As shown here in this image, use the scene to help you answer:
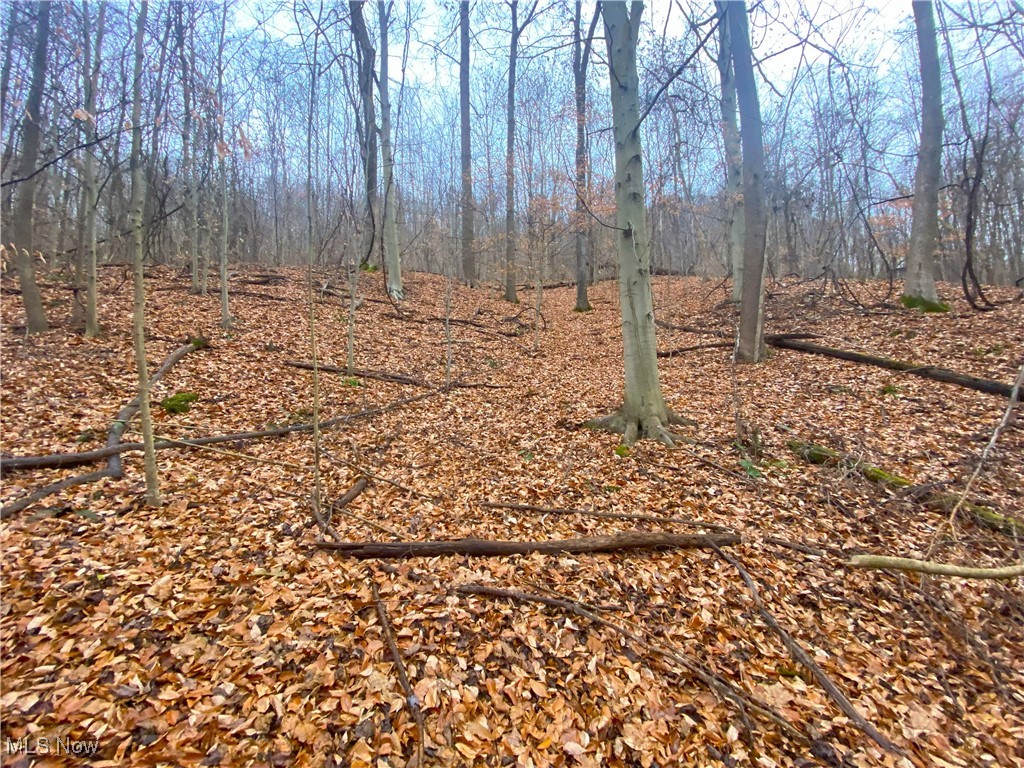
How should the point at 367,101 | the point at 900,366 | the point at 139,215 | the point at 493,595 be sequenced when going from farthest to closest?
the point at 367,101 < the point at 900,366 < the point at 139,215 < the point at 493,595

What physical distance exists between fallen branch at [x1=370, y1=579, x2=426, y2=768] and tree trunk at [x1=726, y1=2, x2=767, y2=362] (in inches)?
345

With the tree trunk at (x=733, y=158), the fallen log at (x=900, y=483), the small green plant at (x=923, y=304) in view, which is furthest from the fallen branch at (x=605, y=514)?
the small green plant at (x=923, y=304)

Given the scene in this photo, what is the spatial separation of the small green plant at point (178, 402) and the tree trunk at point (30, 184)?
330 centimetres

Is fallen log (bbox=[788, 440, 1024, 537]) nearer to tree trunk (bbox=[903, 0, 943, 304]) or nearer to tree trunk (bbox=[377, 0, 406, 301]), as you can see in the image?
tree trunk (bbox=[903, 0, 943, 304])

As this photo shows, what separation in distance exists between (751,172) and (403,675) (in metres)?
10.2

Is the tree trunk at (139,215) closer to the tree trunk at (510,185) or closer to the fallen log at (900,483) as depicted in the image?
the fallen log at (900,483)

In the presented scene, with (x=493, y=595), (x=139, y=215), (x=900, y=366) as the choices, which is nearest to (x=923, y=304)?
(x=900, y=366)

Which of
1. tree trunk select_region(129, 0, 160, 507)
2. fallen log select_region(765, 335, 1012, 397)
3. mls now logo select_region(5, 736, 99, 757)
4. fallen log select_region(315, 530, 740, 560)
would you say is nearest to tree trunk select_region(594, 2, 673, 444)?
fallen log select_region(315, 530, 740, 560)

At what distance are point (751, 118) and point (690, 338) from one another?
526 cm

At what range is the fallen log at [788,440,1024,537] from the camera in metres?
4.13

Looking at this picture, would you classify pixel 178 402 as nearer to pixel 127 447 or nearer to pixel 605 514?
pixel 127 447

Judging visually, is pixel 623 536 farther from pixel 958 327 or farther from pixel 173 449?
pixel 958 327

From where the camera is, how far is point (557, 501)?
15.3 ft

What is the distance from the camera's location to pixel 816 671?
2865 mm
